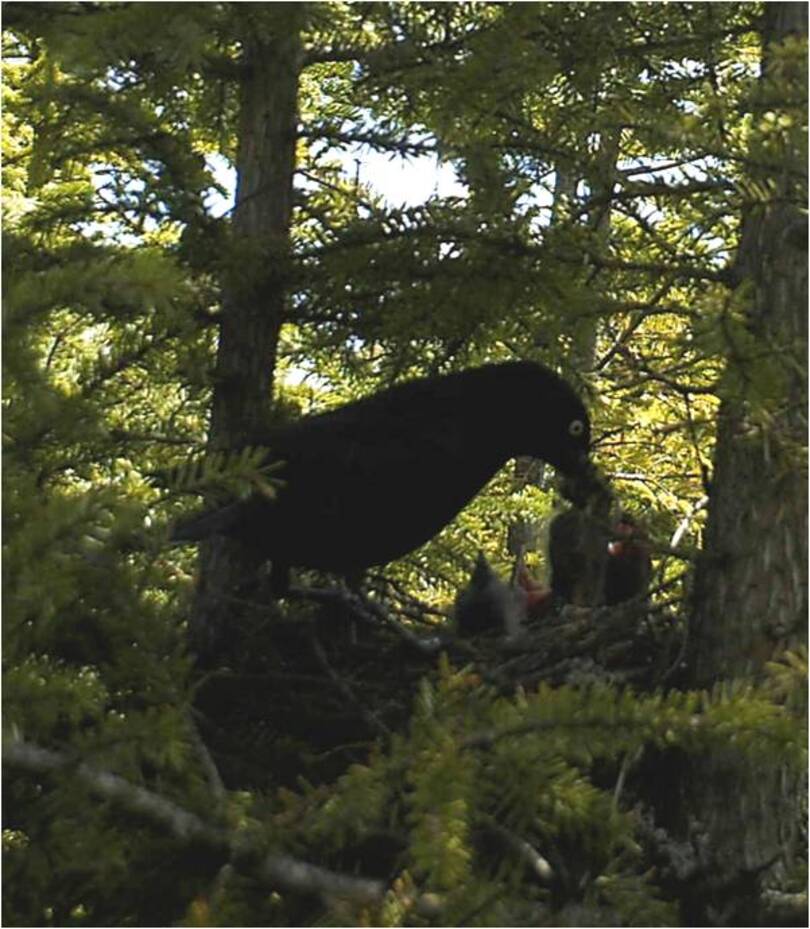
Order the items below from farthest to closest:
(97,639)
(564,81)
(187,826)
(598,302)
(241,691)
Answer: (564,81) < (241,691) < (598,302) < (97,639) < (187,826)

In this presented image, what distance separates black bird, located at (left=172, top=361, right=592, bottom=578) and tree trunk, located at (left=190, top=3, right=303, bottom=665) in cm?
28

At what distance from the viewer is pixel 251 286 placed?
236 inches

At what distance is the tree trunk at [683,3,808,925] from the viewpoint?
15.7ft

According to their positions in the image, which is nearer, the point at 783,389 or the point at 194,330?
the point at 783,389

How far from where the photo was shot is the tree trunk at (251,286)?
5.95m

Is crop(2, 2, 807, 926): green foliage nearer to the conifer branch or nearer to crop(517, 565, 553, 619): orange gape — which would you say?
the conifer branch

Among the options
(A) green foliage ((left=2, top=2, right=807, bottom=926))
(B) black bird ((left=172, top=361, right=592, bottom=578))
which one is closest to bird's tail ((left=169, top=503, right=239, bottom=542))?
(B) black bird ((left=172, top=361, right=592, bottom=578))

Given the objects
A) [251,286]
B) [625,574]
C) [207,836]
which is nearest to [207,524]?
[251,286]

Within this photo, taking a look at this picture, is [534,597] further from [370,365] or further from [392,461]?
[392,461]

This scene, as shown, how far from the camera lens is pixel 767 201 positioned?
4.28 meters

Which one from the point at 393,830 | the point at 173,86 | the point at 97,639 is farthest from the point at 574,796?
→ the point at 173,86

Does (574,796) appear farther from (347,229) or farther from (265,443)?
(347,229)

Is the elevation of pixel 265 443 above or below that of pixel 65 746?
above

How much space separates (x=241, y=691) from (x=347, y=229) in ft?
5.62
